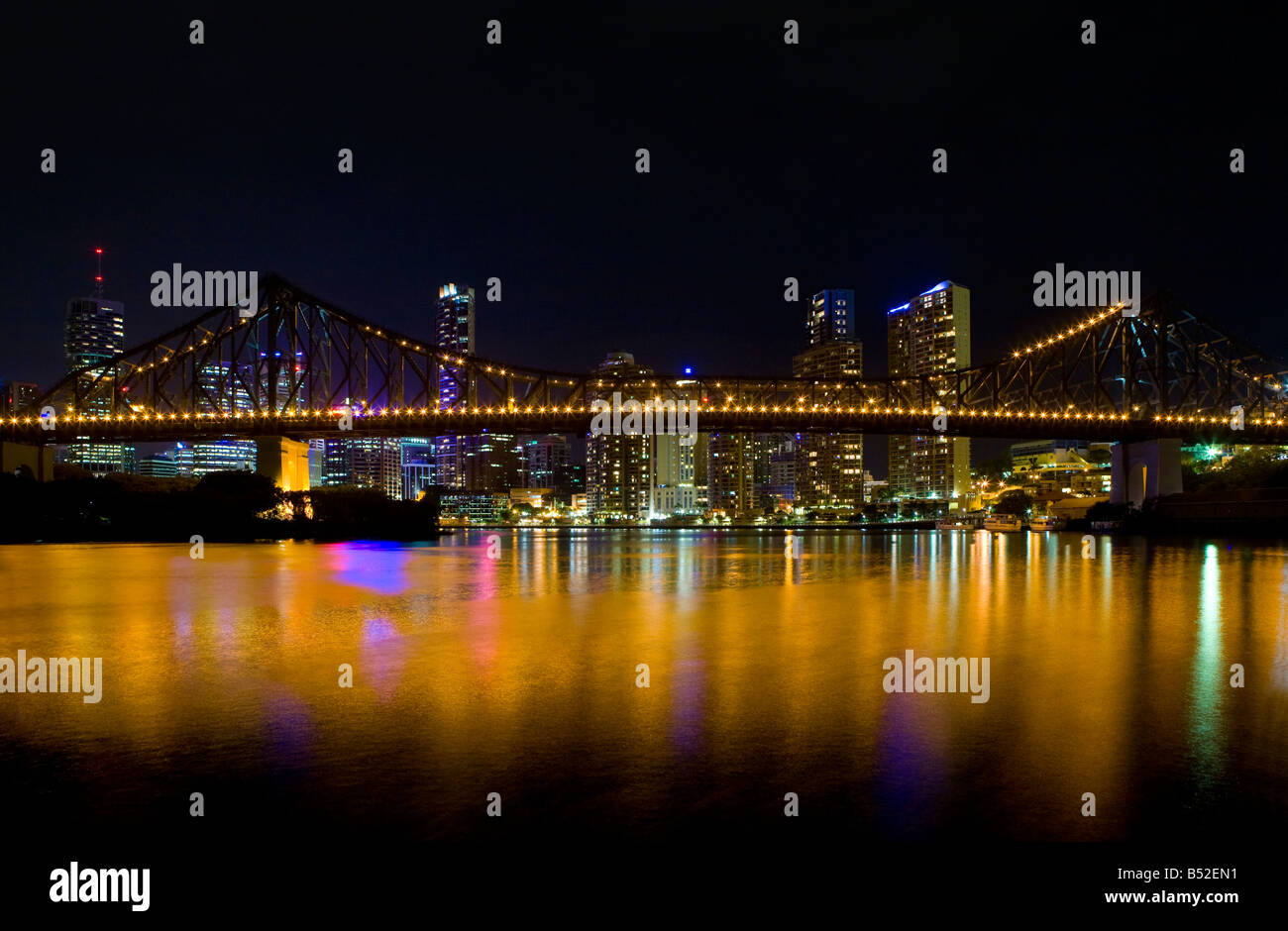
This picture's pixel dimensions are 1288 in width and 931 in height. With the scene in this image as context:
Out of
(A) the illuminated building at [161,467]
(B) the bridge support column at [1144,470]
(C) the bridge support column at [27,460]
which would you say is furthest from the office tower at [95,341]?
(B) the bridge support column at [1144,470]

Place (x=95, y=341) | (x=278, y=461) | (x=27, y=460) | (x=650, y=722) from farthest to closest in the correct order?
(x=95, y=341)
(x=27, y=460)
(x=278, y=461)
(x=650, y=722)

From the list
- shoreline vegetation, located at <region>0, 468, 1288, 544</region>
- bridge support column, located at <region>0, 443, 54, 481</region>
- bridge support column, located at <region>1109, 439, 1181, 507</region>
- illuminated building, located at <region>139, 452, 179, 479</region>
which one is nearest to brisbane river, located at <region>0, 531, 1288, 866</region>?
shoreline vegetation, located at <region>0, 468, 1288, 544</region>

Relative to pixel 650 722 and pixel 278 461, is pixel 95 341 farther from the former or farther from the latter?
pixel 650 722

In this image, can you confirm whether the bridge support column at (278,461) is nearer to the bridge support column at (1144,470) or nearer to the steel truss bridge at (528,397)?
the steel truss bridge at (528,397)

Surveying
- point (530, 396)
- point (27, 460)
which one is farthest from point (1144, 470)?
point (27, 460)
